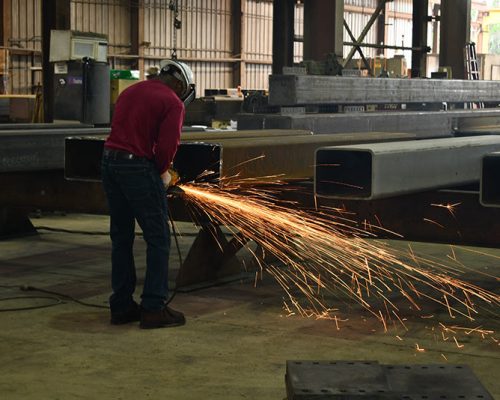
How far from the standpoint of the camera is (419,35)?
13.4 meters

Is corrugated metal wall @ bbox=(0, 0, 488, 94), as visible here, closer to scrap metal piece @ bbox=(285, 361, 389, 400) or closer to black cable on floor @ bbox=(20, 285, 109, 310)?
black cable on floor @ bbox=(20, 285, 109, 310)

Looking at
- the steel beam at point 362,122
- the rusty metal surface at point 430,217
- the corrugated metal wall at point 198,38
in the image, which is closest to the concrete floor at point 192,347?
the rusty metal surface at point 430,217

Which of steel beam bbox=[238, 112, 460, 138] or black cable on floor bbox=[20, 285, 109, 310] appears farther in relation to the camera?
steel beam bbox=[238, 112, 460, 138]

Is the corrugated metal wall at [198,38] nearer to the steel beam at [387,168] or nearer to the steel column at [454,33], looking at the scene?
the steel column at [454,33]

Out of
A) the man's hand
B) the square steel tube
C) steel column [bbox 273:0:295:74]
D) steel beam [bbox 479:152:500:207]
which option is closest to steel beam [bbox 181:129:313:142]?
the square steel tube

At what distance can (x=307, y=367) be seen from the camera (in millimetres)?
3404

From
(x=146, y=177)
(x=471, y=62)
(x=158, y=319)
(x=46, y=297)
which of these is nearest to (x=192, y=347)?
(x=158, y=319)

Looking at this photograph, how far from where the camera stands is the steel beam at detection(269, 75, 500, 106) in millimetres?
8555

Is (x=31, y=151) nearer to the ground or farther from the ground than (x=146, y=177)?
farther from the ground

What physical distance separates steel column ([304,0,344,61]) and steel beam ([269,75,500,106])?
0.70 m

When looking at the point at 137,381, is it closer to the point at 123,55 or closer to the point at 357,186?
the point at 357,186

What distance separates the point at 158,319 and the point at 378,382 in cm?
213

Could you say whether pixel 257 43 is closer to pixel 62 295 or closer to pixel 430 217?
pixel 62 295

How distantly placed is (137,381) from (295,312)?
1693mm
